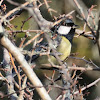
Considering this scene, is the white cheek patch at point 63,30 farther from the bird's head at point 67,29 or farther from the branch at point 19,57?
the branch at point 19,57

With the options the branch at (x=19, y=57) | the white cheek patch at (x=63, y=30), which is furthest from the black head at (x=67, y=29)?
the branch at (x=19, y=57)

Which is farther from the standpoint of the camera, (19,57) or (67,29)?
(67,29)

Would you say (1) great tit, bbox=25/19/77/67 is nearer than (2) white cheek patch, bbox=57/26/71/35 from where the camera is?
Yes

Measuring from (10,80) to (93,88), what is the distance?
83.9 inches

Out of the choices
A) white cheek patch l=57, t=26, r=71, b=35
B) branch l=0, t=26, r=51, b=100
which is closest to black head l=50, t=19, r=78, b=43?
white cheek patch l=57, t=26, r=71, b=35

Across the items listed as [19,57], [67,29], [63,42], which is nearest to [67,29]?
[67,29]

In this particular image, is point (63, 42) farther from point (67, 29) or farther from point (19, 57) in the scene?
point (19, 57)

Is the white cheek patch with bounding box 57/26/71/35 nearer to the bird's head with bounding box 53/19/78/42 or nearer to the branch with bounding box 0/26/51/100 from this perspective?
the bird's head with bounding box 53/19/78/42

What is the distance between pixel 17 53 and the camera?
1216 mm

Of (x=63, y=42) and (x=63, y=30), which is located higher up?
(x=63, y=30)

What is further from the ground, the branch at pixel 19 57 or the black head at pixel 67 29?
the branch at pixel 19 57

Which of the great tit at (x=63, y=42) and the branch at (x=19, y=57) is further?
the great tit at (x=63, y=42)

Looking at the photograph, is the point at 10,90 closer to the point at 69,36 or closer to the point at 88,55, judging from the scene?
the point at 69,36

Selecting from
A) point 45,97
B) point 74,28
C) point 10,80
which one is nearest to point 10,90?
point 10,80
